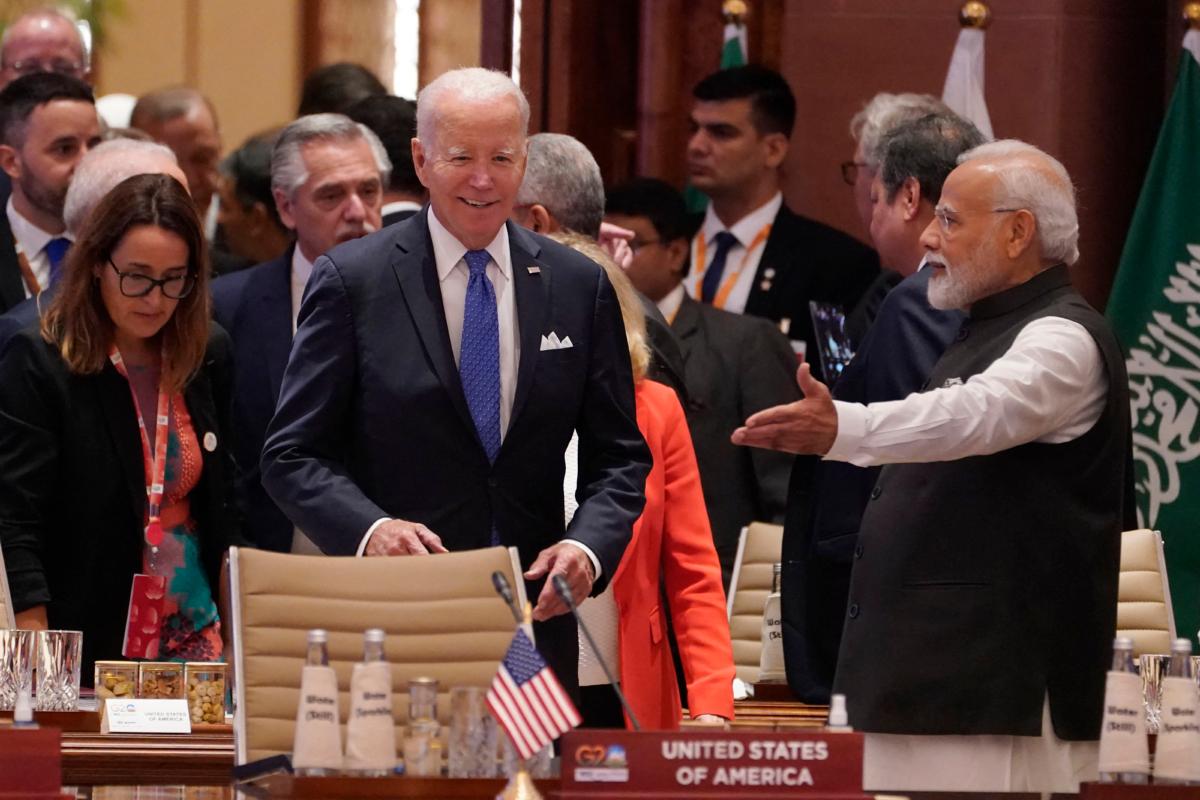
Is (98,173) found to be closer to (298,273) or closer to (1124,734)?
(298,273)

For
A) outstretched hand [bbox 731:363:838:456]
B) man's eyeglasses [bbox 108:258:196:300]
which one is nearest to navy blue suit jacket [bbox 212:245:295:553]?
man's eyeglasses [bbox 108:258:196:300]

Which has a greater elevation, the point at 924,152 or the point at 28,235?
the point at 924,152

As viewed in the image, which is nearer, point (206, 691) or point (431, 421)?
point (431, 421)

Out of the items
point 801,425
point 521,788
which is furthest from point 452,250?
point 521,788

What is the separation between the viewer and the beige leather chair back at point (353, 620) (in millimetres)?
3721

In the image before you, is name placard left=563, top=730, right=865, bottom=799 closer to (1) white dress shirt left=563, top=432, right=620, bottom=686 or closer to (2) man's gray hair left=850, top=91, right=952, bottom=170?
(1) white dress shirt left=563, top=432, right=620, bottom=686

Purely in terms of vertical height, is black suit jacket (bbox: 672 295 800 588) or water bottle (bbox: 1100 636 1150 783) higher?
black suit jacket (bbox: 672 295 800 588)

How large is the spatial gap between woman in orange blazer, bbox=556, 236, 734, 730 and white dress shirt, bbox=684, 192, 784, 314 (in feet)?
8.70

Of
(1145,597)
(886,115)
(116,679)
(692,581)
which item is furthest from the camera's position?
(886,115)

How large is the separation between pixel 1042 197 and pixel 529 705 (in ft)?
5.73

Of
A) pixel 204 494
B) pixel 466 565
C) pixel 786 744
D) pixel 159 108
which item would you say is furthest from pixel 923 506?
pixel 159 108

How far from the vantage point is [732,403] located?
21.8 feet

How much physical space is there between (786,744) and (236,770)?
0.85m

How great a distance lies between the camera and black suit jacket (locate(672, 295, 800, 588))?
6613 millimetres
